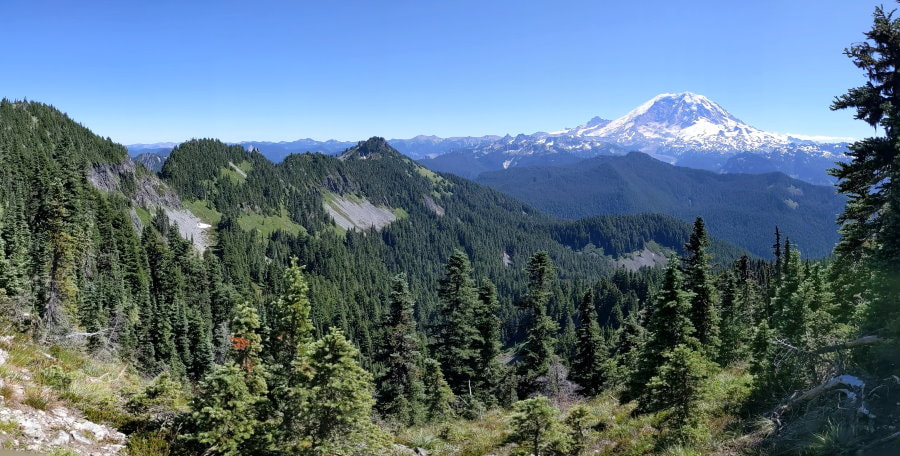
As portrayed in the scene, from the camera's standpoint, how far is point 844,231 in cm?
1948

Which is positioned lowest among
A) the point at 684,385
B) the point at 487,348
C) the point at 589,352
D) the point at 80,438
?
the point at 589,352

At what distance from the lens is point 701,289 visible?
2989cm

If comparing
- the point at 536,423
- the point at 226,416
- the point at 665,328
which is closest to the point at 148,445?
the point at 226,416

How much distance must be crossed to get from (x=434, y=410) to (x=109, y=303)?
6488 cm

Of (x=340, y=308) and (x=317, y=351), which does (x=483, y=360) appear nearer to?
(x=317, y=351)

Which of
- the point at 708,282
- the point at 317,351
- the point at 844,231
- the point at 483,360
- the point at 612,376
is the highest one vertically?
the point at 844,231

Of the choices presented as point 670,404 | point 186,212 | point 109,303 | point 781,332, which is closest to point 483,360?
point 781,332

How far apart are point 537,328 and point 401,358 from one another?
37.2 ft

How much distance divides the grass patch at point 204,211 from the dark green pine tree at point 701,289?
19347 cm

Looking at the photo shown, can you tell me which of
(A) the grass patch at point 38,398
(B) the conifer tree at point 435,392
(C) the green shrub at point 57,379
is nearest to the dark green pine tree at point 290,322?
(C) the green shrub at point 57,379

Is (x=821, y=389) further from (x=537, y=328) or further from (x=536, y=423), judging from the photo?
(x=537, y=328)

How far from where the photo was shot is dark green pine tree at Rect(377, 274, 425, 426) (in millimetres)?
32719

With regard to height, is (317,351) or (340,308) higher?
(317,351)

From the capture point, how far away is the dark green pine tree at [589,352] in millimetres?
42594
